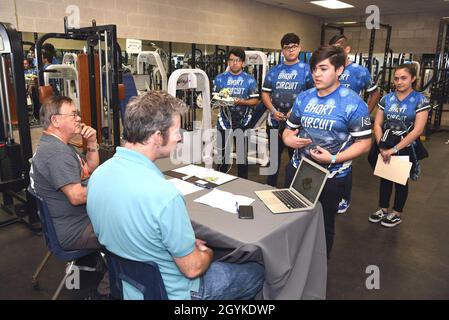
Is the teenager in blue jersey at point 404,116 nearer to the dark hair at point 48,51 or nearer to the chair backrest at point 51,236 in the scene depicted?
the chair backrest at point 51,236

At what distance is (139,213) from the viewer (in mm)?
1195

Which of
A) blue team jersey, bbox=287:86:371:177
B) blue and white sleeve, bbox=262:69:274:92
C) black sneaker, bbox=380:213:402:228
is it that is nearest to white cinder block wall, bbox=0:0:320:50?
blue and white sleeve, bbox=262:69:274:92

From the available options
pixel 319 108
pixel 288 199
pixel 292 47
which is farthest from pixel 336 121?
pixel 292 47

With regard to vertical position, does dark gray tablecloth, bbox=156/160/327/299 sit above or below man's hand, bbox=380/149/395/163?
below

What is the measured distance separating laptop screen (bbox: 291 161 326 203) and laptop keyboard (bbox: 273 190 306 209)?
0.17ft

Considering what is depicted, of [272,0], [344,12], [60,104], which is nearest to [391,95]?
[60,104]

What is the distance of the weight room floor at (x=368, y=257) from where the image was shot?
2.29 meters

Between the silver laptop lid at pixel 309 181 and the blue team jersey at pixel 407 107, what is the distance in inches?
59.9

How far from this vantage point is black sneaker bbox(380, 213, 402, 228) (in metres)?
3.29

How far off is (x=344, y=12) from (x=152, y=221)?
9.71 meters

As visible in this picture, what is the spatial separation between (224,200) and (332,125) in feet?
2.58

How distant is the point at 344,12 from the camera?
933 centimetres

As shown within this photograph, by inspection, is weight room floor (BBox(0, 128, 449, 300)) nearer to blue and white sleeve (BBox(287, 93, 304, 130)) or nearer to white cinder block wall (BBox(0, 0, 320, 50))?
blue and white sleeve (BBox(287, 93, 304, 130))

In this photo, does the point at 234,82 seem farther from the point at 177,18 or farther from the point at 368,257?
the point at 177,18
